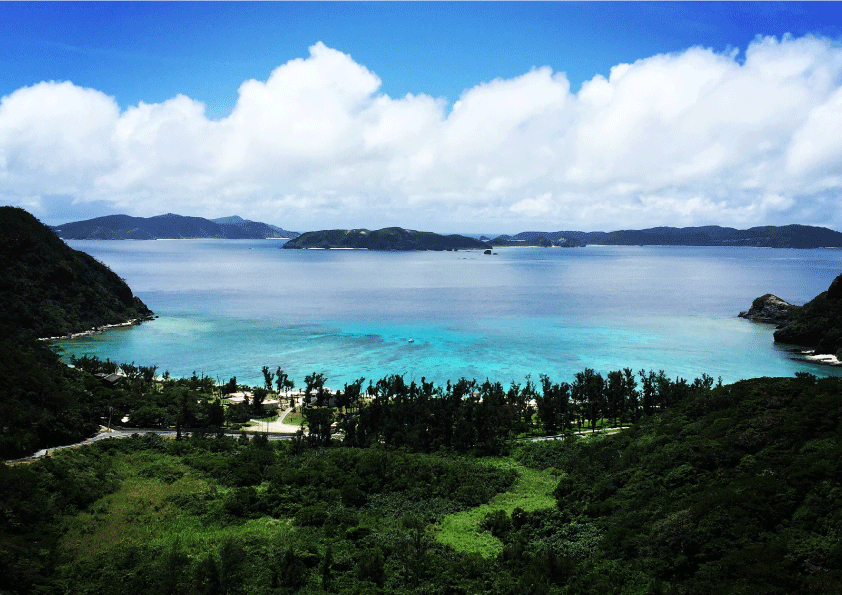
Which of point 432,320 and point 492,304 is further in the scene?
point 492,304

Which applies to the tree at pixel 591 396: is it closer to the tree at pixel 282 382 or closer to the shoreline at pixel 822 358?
the tree at pixel 282 382

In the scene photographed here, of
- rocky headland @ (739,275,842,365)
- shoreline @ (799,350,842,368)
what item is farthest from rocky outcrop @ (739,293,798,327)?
shoreline @ (799,350,842,368)

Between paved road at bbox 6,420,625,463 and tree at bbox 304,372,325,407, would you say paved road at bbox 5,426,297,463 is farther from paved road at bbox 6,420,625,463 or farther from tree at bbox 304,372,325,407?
tree at bbox 304,372,325,407

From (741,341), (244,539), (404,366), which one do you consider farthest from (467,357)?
(244,539)

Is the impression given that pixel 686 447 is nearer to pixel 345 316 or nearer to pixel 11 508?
pixel 11 508

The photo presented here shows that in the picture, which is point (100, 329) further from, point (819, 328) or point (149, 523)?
point (819, 328)
